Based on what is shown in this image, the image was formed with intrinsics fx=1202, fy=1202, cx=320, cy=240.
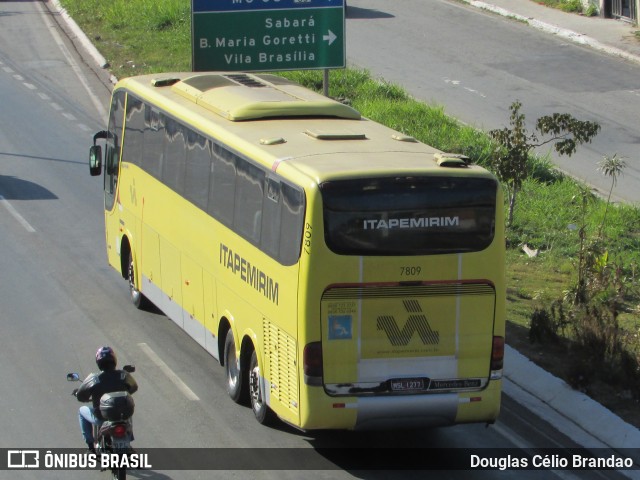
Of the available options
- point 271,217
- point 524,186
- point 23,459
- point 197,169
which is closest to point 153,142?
point 197,169

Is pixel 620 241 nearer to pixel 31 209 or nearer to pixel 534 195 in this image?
pixel 534 195

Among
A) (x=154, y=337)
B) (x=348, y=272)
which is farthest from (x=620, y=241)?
(x=348, y=272)

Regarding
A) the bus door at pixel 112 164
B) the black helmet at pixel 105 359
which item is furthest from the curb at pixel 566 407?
the bus door at pixel 112 164

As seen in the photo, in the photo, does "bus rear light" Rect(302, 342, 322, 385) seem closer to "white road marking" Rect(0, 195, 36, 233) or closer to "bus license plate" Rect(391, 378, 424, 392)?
"bus license plate" Rect(391, 378, 424, 392)

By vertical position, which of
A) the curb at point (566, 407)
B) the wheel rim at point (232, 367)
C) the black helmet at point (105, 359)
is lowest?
the curb at point (566, 407)

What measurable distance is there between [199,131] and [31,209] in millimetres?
8493

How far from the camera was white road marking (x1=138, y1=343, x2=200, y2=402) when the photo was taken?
1396 centimetres

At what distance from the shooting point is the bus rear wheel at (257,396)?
12.9 meters

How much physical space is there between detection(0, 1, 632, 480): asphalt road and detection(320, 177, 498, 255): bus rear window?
2262mm

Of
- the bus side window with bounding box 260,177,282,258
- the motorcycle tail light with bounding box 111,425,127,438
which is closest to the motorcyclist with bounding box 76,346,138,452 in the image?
the motorcycle tail light with bounding box 111,425,127,438

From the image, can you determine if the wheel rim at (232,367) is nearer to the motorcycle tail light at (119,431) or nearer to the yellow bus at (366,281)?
the yellow bus at (366,281)

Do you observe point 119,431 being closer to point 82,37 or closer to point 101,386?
point 101,386

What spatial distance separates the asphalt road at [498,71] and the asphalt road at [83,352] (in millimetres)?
9877

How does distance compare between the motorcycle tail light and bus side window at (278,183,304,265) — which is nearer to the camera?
the motorcycle tail light
